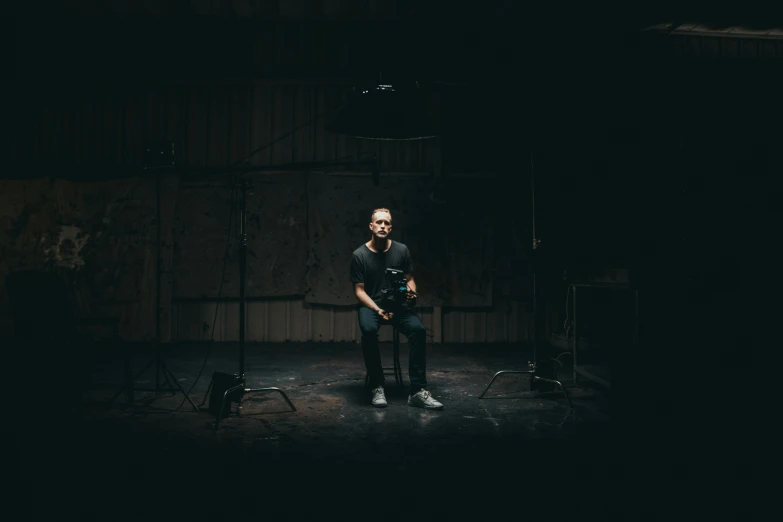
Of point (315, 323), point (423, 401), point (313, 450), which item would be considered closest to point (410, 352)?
point (423, 401)

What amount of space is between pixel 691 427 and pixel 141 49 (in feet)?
23.0

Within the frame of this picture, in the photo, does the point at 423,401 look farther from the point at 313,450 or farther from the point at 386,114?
the point at 386,114

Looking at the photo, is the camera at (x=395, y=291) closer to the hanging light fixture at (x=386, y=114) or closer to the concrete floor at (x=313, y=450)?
the concrete floor at (x=313, y=450)

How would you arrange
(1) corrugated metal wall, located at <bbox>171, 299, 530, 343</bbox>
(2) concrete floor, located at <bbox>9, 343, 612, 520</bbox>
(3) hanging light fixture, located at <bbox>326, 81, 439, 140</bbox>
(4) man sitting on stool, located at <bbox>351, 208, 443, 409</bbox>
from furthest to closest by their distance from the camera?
(1) corrugated metal wall, located at <bbox>171, 299, 530, 343</bbox>
(4) man sitting on stool, located at <bbox>351, 208, 443, 409</bbox>
(3) hanging light fixture, located at <bbox>326, 81, 439, 140</bbox>
(2) concrete floor, located at <bbox>9, 343, 612, 520</bbox>

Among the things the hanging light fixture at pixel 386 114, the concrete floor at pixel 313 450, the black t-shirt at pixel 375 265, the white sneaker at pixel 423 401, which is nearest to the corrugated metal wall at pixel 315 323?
the concrete floor at pixel 313 450


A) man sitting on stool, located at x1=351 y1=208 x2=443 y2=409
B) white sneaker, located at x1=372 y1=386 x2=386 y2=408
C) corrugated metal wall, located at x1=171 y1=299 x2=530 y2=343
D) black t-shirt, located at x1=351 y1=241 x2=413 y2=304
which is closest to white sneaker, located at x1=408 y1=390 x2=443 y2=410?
man sitting on stool, located at x1=351 y1=208 x2=443 y2=409

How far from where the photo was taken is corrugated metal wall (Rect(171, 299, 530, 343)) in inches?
262

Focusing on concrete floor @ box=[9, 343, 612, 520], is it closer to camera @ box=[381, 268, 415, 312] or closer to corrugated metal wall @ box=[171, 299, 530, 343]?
camera @ box=[381, 268, 415, 312]

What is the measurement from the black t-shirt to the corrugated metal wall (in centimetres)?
246

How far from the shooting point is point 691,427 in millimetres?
3312

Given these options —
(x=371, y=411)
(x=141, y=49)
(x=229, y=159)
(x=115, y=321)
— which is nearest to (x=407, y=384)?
(x=371, y=411)

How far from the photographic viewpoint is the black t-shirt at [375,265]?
4.22 meters

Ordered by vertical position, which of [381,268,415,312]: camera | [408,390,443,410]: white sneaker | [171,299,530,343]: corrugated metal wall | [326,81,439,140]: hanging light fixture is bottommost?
[408,390,443,410]: white sneaker

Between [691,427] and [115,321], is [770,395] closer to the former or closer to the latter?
[691,427]
